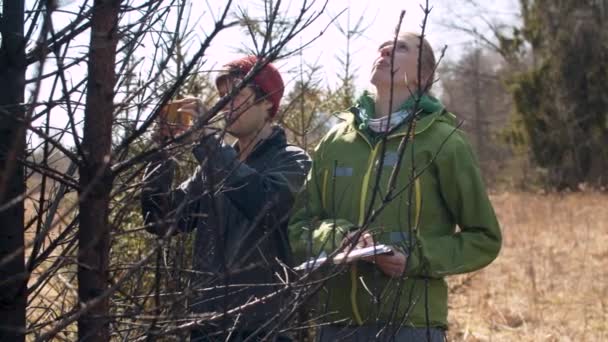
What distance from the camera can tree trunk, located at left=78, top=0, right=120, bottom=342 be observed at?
5.69 ft

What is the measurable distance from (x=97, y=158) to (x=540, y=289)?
784cm

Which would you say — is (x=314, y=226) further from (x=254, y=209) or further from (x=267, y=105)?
(x=267, y=105)

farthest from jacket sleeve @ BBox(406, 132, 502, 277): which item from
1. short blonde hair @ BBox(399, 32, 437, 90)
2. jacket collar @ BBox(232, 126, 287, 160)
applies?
jacket collar @ BBox(232, 126, 287, 160)

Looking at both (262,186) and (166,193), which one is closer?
(166,193)

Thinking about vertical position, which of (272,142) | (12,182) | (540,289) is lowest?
(540,289)

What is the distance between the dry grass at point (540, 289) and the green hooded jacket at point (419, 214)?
13.0 ft

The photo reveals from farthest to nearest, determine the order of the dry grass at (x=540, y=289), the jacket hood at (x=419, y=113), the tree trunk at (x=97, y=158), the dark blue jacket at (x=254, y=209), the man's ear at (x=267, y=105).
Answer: the dry grass at (x=540, y=289), the man's ear at (x=267, y=105), the jacket hood at (x=419, y=113), the dark blue jacket at (x=254, y=209), the tree trunk at (x=97, y=158)

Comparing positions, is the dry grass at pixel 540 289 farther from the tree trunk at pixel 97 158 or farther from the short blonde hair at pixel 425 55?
the tree trunk at pixel 97 158

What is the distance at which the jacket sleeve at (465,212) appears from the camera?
270 centimetres

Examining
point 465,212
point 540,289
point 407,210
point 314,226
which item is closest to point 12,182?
point 314,226

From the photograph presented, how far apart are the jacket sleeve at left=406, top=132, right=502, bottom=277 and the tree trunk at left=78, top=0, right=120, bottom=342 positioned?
1.17 m

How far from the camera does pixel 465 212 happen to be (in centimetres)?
275

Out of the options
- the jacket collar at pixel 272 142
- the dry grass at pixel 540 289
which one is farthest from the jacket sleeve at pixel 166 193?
the dry grass at pixel 540 289

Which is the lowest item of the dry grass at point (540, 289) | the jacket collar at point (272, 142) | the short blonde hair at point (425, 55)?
the dry grass at point (540, 289)
